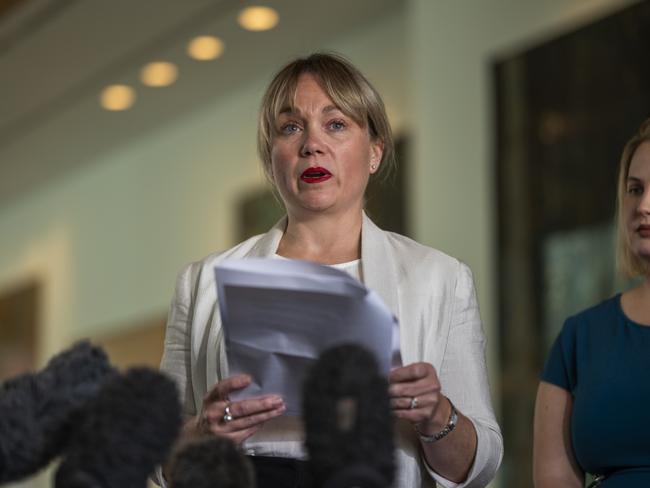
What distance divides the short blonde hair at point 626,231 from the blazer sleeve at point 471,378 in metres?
0.31

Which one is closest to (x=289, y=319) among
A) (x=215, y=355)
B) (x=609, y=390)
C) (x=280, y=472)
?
(x=280, y=472)

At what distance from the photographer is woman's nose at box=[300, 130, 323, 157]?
2.09 meters

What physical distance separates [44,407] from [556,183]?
14.1 ft

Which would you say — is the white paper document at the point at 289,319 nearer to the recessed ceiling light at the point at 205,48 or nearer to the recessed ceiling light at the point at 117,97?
the recessed ceiling light at the point at 205,48

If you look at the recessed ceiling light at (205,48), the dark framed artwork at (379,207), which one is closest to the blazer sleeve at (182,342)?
the dark framed artwork at (379,207)

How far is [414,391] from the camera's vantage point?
172cm

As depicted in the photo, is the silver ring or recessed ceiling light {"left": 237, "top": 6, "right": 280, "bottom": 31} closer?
the silver ring

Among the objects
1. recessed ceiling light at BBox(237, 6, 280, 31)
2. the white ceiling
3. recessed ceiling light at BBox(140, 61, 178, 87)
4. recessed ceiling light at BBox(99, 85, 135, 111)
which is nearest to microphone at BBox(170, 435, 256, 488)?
the white ceiling

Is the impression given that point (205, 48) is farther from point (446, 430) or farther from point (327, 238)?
point (446, 430)

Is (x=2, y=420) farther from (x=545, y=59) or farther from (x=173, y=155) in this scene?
(x=173, y=155)

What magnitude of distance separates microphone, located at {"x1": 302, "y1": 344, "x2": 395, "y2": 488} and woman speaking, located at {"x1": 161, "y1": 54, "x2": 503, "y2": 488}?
725 mm

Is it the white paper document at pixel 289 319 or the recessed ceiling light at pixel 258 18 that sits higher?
the recessed ceiling light at pixel 258 18

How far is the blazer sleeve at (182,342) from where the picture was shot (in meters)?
2.13

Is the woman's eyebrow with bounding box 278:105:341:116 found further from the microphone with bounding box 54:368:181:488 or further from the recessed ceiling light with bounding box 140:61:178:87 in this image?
the recessed ceiling light with bounding box 140:61:178:87
